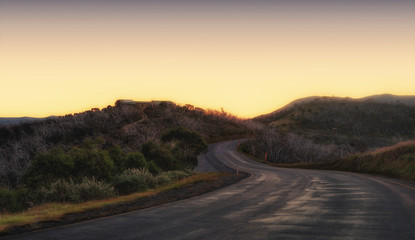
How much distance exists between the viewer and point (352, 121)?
106625 mm

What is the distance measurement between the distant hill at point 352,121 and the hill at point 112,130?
21.4m

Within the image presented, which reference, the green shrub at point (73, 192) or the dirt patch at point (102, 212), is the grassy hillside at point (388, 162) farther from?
the green shrub at point (73, 192)

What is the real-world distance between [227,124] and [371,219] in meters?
95.8

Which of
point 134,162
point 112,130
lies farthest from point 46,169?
point 112,130

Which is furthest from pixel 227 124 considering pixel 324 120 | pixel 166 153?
pixel 166 153

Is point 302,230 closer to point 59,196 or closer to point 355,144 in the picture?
point 59,196

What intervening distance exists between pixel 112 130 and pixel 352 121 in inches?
3109

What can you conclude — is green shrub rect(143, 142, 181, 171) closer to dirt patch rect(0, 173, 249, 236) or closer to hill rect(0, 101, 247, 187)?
hill rect(0, 101, 247, 187)

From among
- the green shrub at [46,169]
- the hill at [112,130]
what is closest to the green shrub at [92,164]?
the green shrub at [46,169]

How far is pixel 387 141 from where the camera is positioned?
3214 inches

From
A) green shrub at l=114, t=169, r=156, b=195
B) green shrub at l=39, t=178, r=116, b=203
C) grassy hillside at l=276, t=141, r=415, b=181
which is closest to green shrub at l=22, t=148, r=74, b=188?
green shrub at l=39, t=178, r=116, b=203

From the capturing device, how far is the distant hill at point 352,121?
3634 inches

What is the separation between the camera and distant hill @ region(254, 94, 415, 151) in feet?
303

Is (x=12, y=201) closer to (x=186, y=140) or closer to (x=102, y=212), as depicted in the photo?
(x=102, y=212)
